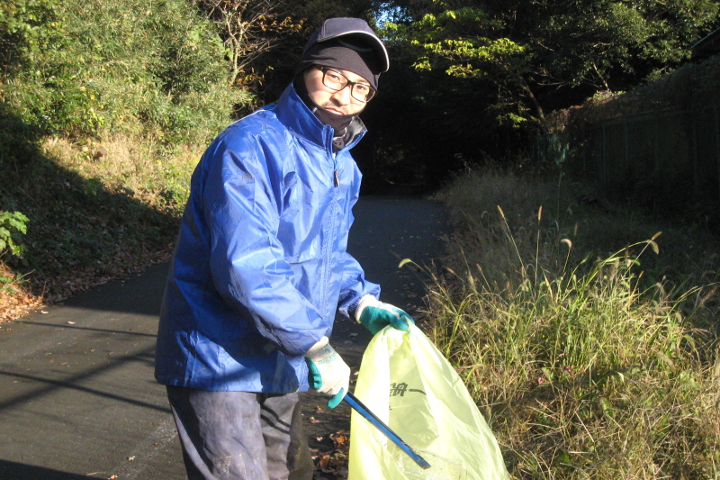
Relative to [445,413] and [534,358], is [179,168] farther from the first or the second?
[445,413]

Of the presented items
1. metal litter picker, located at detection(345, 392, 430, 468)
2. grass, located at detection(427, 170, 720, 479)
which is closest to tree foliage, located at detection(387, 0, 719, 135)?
grass, located at detection(427, 170, 720, 479)

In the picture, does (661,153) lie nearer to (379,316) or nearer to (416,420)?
(379,316)

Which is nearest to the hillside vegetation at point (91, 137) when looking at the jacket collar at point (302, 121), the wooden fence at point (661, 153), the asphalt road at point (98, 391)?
the asphalt road at point (98, 391)

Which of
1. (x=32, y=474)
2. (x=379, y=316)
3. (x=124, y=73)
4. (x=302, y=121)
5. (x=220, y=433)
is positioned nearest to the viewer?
(x=220, y=433)

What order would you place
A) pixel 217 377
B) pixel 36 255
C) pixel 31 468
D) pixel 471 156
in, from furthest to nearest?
pixel 471 156 → pixel 36 255 → pixel 31 468 → pixel 217 377

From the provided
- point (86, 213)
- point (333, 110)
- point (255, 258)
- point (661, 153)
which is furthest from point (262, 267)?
point (661, 153)

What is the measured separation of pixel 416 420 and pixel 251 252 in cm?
93

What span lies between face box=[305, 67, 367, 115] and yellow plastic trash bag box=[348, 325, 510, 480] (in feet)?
2.72

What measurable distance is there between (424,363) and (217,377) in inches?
30.7

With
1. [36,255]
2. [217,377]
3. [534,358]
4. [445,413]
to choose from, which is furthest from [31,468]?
[36,255]

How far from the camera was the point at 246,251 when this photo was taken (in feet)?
6.04

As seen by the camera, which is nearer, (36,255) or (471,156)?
(36,255)

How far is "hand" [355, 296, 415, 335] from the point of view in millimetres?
2477

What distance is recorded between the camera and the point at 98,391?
488 centimetres
